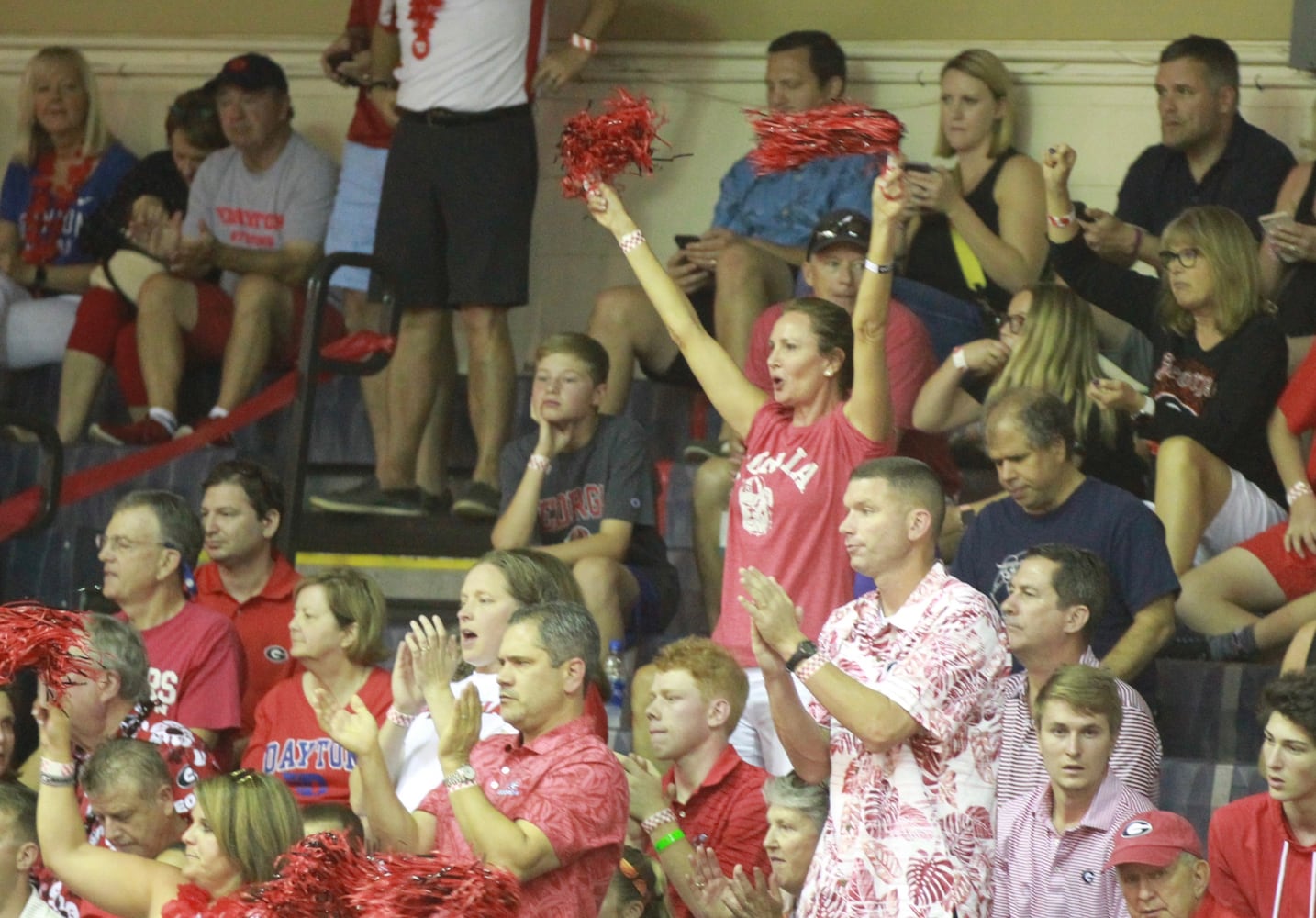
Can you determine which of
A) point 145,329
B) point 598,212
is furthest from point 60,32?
point 598,212

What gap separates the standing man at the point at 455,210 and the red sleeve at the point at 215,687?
1.67 meters

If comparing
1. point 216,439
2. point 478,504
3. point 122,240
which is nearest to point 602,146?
point 478,504

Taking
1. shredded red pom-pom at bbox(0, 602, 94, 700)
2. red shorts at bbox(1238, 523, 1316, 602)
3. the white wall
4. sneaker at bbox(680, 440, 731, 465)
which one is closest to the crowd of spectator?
red shorts at bbox(1238, 523, 1316, 602)

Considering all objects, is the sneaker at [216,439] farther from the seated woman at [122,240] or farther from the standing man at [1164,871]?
the standing man at [1164,871]

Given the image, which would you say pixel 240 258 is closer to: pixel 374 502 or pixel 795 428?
pixel 374 502

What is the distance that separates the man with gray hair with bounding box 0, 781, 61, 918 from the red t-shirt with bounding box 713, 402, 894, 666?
5.35 feet

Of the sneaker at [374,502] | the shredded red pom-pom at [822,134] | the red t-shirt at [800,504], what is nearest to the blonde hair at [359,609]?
the red t-shirt at [800,504]

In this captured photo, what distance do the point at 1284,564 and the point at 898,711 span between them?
221 centimetres

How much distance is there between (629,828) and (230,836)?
1001 millimetres

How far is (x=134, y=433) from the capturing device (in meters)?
7.82

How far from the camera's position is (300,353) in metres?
7.01

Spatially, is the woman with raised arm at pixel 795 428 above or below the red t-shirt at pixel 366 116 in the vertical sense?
below

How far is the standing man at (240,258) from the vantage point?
7844 mm

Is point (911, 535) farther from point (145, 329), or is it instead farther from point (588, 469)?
point (145, 329)
